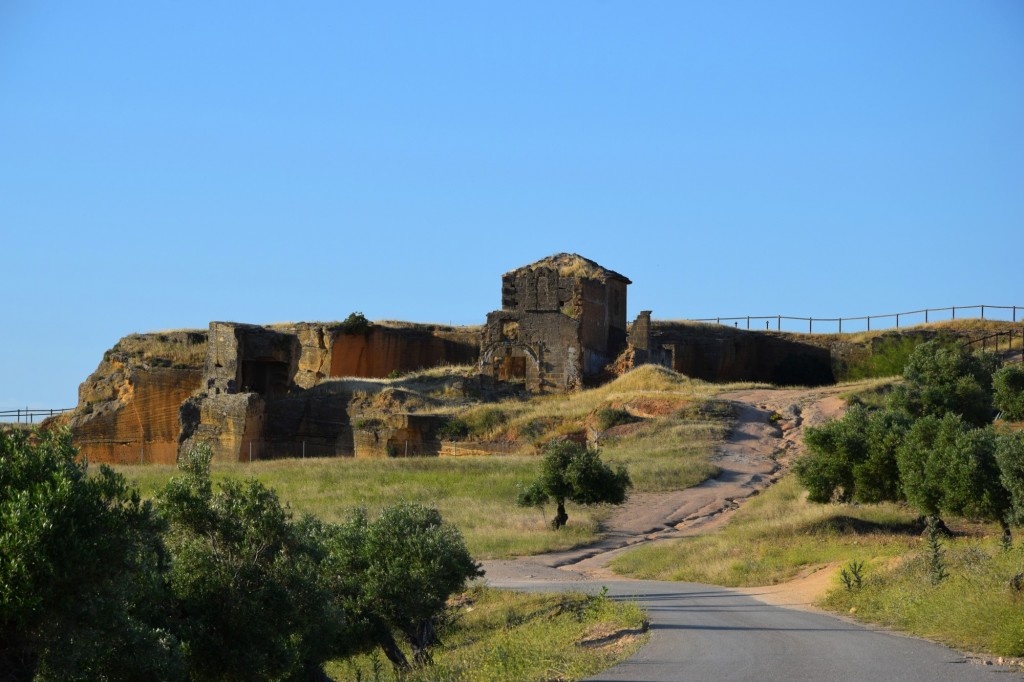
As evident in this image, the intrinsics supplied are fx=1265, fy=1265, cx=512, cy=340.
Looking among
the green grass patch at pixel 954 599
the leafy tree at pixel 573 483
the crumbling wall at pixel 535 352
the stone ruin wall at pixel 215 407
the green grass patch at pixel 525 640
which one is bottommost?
the green grass patch at pixel 525 640

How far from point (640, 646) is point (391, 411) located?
31.1 meters

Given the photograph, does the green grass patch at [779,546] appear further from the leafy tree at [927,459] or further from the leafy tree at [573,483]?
the leafy tree at [573,483]

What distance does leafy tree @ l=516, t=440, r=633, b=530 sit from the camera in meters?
29.7

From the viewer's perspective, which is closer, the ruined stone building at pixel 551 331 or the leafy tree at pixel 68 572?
the leafy tree at pixel 68 572

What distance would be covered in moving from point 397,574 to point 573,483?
12157 millimetres

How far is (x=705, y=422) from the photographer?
41.4 metres

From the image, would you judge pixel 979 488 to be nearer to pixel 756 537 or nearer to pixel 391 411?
pixel 756 537

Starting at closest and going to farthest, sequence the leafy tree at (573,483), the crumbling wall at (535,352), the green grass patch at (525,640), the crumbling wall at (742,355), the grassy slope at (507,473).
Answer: the green grass patch at (525,640), the grassy slope at (507,473), the leafy tree at (573,483), the crumbling wall at (535,352), the crumbling wall at (742,355)

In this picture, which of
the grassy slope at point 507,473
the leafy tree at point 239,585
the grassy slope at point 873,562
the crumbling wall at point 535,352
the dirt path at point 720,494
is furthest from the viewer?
the crumbling wall at point 535,352

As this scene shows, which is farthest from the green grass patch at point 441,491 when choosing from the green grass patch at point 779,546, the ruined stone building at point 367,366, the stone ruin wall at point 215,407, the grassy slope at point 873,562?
the ruined stone building at point 367,366

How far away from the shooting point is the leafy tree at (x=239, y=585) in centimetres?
1310

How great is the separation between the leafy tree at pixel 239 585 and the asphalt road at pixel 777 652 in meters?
3.59

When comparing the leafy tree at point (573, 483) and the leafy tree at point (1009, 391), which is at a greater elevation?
the leafy tree at point (1009, 391)

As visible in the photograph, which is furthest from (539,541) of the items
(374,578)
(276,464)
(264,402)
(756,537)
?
(264,402)
